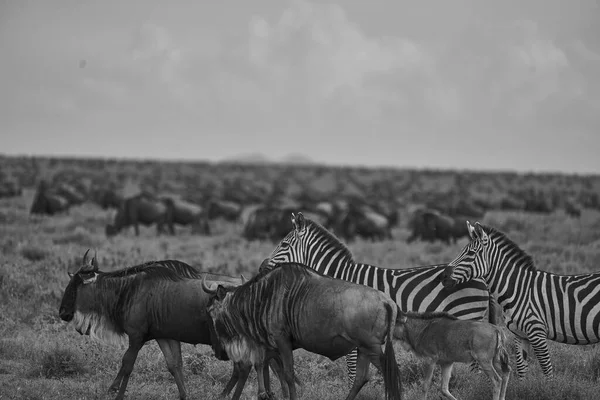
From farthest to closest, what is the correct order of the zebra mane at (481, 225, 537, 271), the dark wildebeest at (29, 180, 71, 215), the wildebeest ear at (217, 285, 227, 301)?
the dark wildebeest at (29, 180, 71, 215) < the zebra mane at (481, 225, 537, 271) < the wildebeest ear at (217, 285, 227, 301)

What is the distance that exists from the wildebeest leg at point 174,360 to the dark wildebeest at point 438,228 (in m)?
14.7

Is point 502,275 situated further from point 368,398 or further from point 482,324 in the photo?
point 368,398

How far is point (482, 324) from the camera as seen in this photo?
704 cm

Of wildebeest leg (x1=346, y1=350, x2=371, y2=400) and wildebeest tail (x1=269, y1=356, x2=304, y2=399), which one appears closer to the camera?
wildebeest leg (x1=346, y1=350, x2=371, y2=400)

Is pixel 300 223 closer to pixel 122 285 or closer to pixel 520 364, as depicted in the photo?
pixel 122 285

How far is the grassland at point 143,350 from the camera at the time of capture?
303 inches

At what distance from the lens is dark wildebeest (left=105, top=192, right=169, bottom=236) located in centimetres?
2288

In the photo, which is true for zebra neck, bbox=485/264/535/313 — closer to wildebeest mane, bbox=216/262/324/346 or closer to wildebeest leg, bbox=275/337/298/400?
wildebeest mane, bbox=216/262/324/346

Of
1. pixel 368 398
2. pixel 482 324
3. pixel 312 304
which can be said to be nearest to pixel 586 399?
pixel 482 324

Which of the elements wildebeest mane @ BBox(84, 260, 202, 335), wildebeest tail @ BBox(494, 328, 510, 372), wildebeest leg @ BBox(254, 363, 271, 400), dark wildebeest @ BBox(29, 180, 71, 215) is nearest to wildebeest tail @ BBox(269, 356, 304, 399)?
wildebeest leg @ BBox(254, 363, 271, 400)

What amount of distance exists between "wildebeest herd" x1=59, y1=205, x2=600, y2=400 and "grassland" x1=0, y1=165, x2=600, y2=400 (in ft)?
1.52

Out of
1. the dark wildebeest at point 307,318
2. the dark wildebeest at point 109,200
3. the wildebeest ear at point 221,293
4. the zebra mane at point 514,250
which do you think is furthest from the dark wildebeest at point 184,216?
the dark wildebeest at point 307,318

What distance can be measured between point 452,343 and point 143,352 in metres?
4.29

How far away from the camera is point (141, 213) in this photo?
2330 cm
